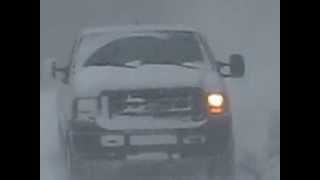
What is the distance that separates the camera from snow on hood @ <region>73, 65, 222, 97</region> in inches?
162

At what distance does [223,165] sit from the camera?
4.19 meters

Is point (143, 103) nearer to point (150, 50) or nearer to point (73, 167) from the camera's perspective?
point (150, 50)

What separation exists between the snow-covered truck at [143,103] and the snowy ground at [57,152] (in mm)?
54

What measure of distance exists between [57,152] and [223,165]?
35.3 inches

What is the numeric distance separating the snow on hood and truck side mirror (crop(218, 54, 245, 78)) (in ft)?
0.17

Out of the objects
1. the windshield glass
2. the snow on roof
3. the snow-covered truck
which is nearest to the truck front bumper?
the snow-covered truck

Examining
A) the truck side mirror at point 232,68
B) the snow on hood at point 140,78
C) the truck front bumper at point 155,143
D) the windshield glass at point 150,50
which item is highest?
the windshield glass at point 150,50

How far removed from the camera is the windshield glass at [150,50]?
420 centimetres

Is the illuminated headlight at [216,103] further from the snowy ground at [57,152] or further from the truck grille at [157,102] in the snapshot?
the snowy ground at [57,152]

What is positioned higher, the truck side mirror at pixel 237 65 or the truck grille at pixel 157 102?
the truck side mirror at pixel 237 65

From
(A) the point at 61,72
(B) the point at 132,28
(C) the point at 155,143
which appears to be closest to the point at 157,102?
(C) the point at 155,143

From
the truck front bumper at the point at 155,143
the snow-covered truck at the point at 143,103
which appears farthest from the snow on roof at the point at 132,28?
the truck front bumper at the point at 155,143
